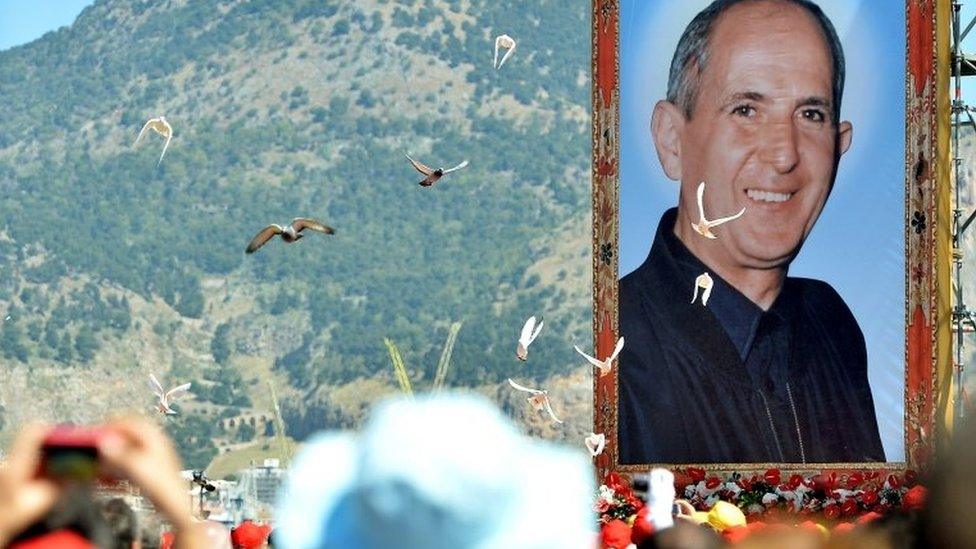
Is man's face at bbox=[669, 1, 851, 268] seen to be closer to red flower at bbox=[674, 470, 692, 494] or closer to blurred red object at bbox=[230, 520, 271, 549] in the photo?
red flower at bbox=[674, 470, 692, 494]

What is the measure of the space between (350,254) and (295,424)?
6.17 meters

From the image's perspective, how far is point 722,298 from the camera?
16.8 m

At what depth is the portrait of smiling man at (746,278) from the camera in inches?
657

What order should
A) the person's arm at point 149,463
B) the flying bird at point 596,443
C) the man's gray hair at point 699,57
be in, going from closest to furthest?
the person's arm at point 149,463 < the flying bird at point 596,443 < the man's gray hair at point 699,57

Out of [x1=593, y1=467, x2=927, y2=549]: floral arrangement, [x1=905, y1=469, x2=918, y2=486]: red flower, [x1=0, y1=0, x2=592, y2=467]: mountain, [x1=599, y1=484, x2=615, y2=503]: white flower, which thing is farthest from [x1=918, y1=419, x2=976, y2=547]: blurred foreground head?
[x1=0, y1=0, x2=592, y2=467]: mountain

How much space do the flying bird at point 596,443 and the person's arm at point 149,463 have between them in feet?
43.1

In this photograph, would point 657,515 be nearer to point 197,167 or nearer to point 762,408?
point 762,408

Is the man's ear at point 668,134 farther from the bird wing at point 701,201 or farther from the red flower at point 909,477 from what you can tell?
the red flower at point 909,477

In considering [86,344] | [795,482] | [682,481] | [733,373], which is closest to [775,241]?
[733,373]

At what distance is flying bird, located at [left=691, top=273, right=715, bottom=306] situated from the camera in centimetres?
1669

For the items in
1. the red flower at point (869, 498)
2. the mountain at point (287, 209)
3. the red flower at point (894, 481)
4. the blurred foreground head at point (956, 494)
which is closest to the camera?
the blurred foreground head at point (956, 494)

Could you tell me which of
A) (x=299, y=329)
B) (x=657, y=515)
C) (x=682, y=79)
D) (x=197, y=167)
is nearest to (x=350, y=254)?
(x=299, y=329)

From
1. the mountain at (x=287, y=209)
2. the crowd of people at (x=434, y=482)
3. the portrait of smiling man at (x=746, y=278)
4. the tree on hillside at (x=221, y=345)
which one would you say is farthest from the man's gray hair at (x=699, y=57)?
the tree on hillside at (x=221, y=345)

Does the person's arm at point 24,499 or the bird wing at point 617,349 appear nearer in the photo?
the person's arm at point 24,499
